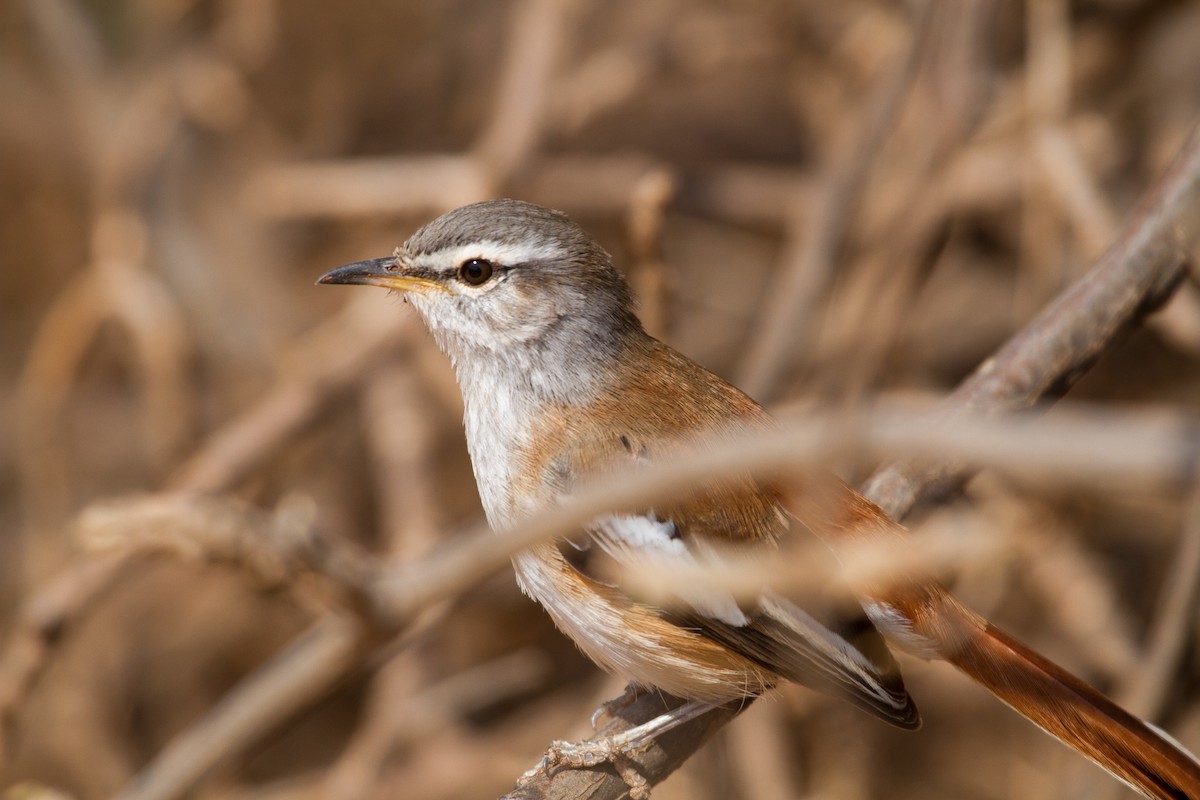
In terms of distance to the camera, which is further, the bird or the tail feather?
the bird

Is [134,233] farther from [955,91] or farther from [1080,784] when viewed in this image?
[1080,784]

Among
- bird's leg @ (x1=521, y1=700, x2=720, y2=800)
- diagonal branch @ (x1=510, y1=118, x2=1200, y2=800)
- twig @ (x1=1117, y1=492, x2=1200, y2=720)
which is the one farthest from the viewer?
twig @ (x1=1117, y1=492, x2=1200, y2=720)

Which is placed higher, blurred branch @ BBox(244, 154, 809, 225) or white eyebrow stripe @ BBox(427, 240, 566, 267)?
blurred branch @ BBox(244, 154, 809, 225)

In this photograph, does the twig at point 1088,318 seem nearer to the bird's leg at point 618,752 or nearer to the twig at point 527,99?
the bird's leg at point 618,752

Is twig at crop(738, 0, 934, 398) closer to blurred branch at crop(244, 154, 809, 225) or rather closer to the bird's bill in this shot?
blurred branch at crop(244, 154, 809, 225)

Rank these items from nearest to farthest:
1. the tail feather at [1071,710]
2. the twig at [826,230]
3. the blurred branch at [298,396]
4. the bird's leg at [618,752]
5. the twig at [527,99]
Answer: the tail feather at [1071,710] → the bird's leg at [618,752] → the twig at [826,230] → the blurred branch at [298,396] → the twig at [527,99]

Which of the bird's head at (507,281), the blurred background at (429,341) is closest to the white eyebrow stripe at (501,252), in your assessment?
the bird's head at (507,281)

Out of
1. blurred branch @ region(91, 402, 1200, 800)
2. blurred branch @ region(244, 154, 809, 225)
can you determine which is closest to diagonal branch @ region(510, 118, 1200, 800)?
blurred branch @ region(91, 402, 1200, 800)
